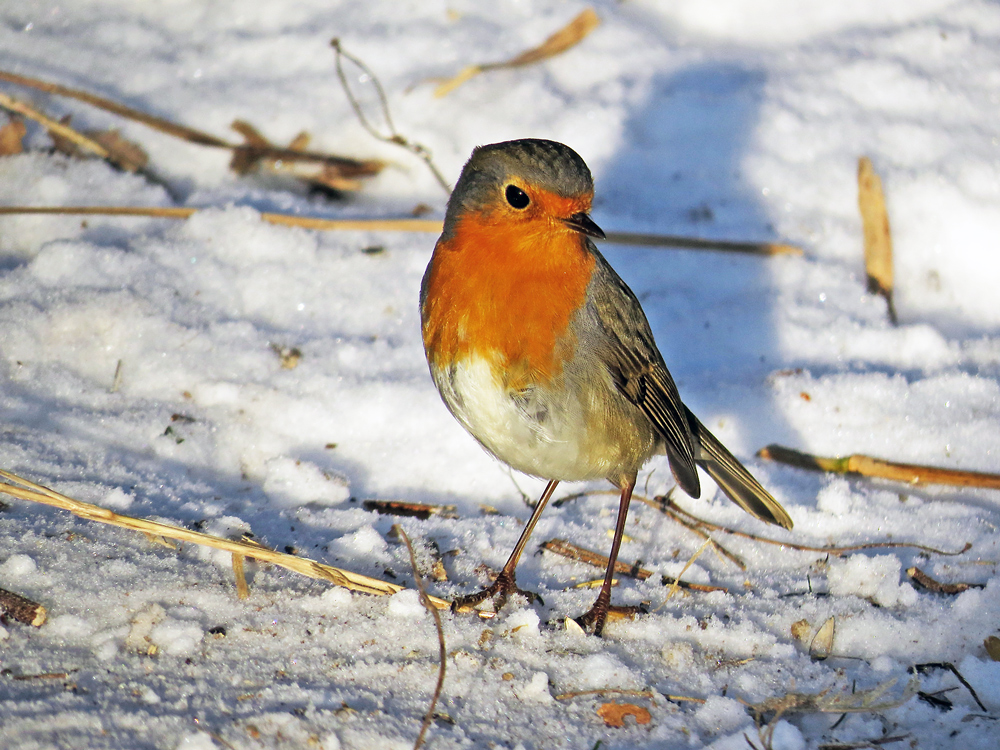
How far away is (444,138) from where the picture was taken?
212 inches

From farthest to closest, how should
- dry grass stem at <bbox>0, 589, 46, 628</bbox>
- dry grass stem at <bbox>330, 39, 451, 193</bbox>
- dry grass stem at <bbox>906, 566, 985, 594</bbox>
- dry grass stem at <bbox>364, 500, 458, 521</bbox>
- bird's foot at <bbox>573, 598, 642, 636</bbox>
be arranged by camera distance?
dry grass stem at <bbox>330, 39, 451, 193</bbox>, dry grass stem at <bbox>364, 500, 458, 521</bbox>, dry grass stem at <bbox>906, 566, 985, 594</bbox>, bird's foot at <bbox>573, 598, 642, 636</bbox>, dry grass stem at <bbox>0, 589, 46, 628</bbox>

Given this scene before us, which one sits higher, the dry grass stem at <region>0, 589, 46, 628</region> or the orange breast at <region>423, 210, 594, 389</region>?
the orange breast at <region>423, 210, 594, 389</region>

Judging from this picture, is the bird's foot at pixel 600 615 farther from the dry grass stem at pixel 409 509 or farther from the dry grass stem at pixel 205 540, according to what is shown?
the dry grass stem at pixel 409 509

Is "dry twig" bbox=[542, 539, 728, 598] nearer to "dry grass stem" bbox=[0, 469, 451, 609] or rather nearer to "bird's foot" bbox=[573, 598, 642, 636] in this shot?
"bird's foot" bbox=[573, 598, 642, 636]

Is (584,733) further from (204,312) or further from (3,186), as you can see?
(3,186)

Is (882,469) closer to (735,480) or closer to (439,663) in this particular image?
(735,480)

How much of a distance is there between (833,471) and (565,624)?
1.58m

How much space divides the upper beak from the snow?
4.18ft

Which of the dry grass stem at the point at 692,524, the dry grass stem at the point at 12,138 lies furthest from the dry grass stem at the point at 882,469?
the dry grass stem at the point at 12,138

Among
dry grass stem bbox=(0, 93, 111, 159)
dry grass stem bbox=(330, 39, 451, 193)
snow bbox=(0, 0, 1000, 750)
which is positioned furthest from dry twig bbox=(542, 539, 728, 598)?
dry grass stem bbox=(0, 93, 111, 159)

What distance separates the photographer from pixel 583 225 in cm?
295

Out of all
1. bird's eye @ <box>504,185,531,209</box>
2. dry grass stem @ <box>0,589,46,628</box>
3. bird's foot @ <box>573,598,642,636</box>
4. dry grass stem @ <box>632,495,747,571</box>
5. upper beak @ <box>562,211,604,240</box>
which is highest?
bird's eye @ <box>504,185,531,209</box>

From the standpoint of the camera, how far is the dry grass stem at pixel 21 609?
8.68 feet

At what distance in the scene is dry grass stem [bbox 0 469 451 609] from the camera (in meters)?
2.85
